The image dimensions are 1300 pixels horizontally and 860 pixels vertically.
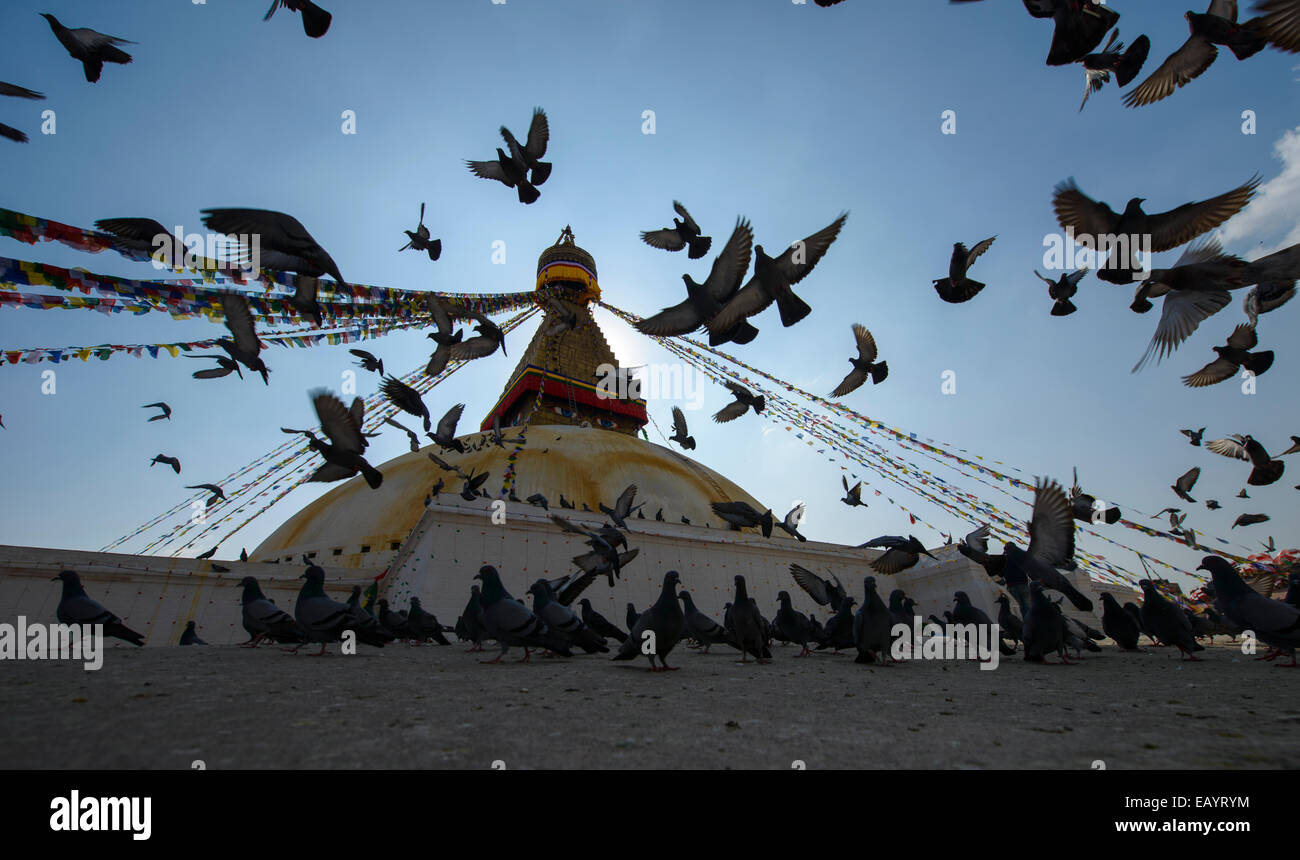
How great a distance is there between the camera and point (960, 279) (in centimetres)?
757

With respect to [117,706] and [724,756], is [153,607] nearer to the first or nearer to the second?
[117,706]

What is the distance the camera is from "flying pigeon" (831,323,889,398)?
370 inches

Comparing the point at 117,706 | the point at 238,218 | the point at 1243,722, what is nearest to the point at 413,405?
the point at 238,218

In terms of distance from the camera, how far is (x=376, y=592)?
16.2 meters

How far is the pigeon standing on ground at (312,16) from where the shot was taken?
585 centimetres

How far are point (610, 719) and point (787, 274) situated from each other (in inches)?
217

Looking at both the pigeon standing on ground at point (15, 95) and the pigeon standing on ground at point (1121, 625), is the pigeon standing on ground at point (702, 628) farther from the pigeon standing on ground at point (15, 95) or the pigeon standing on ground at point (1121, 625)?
the pigeon standing on ground at point (15, 95)

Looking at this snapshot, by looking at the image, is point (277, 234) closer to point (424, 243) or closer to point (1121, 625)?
point (424, 243)

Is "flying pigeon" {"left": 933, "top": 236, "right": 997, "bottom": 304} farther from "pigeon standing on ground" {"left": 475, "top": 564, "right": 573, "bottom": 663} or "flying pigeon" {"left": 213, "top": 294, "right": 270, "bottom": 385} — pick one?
"flying pigeon" {"left": 213, "top": 294, "right": 270, "bottom": 385}

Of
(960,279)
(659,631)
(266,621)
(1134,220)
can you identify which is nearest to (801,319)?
(960,279)

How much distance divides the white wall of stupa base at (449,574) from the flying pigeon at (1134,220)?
1310 cm

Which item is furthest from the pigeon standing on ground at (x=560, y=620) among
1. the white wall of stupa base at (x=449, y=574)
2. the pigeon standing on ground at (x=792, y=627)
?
the white wall of stupa base at (x=449, y=574)

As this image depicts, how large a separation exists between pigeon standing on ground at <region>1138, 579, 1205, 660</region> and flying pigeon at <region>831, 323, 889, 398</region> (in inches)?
209
